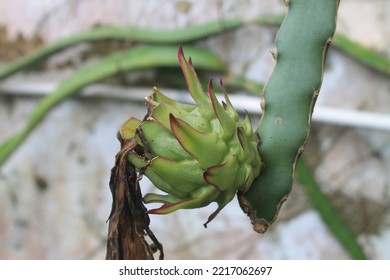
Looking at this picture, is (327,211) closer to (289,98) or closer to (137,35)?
(137,35)

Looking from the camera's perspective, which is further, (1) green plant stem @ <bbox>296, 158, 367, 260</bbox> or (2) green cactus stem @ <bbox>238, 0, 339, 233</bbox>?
(1) green plant stem @ <bbox>296, 158, 367, 260</bbox>

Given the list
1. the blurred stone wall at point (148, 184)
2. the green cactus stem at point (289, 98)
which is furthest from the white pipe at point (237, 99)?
the green cactus stem at point (289, 98)

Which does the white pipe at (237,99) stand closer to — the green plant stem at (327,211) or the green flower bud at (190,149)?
the green plant stem at (327,211)

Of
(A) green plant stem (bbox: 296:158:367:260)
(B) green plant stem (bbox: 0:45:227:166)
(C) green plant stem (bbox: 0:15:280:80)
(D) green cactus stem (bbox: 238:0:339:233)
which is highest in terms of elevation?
(D) green cactus stem (bbox: 238:0:339:233)

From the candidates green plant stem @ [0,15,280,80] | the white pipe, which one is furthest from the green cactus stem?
green plant stem @ [0,15,280,80]

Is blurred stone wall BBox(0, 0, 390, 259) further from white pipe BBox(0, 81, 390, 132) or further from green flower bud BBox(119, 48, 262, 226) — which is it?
green flower bud BBox(119, 48, 262, 226)
